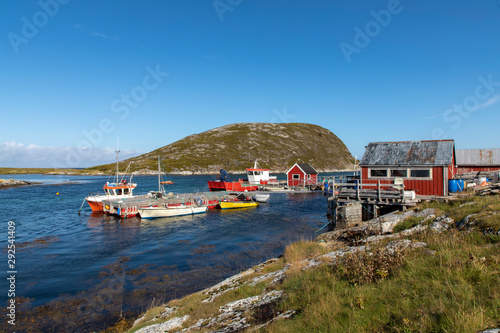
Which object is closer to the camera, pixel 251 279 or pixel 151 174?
pixel 251 279

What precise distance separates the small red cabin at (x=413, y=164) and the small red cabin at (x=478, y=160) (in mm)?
21490

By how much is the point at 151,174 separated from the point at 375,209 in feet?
446

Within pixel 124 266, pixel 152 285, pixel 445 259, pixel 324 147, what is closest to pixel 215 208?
pixel 124 266

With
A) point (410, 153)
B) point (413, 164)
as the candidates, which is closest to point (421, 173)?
point (413, 164)

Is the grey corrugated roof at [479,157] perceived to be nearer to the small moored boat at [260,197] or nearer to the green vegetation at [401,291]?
the small moored boat at [260,197]

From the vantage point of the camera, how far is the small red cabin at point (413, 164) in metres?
23.8

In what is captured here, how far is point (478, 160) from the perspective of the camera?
42781 millimetres

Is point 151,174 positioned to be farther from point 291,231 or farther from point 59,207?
point 291,231

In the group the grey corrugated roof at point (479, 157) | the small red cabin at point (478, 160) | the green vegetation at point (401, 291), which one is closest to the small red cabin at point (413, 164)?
the green vegetation at point (401, 291)

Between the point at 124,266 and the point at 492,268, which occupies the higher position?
the point at 492,268

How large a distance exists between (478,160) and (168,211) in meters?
45.0

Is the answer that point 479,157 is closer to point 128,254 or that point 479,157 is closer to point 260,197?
point 260,197

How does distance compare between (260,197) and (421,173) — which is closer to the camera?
(421,173)

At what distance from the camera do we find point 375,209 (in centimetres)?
2292
